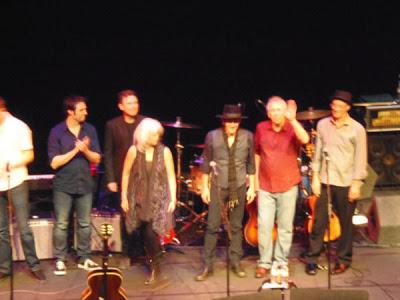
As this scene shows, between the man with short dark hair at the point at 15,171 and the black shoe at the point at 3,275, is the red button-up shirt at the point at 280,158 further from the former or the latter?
the black shoe at the point at 3,275

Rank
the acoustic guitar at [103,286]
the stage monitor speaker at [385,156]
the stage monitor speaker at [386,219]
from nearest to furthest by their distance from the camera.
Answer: the acoustic guitar at [103,286] < the stage monitor speaker at [386,219] < the stage monitor speaker at [385,156]

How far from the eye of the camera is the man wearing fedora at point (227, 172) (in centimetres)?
710

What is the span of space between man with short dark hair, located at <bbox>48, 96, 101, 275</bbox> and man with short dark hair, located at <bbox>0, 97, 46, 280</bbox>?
322 millimetres

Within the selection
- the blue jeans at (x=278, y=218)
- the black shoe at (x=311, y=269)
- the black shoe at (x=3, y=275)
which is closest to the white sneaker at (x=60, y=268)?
the black shoe at (x=3, y=275)

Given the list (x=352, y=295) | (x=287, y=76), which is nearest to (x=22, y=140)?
(x=352, y=295)

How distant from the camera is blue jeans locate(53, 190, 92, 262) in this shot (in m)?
7.39

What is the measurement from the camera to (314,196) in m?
7.55

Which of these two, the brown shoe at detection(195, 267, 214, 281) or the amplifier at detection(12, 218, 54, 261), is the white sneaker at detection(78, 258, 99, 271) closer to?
the amplifier at detection(12, 218, 54, 261)

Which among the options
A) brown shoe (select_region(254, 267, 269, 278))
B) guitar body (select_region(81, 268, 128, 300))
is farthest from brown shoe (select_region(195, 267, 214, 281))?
guitar body (select_region(81, 268, 128, 300))

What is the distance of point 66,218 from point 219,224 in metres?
1.63

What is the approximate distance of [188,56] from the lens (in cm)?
1145

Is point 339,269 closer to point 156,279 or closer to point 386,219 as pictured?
point 386,219

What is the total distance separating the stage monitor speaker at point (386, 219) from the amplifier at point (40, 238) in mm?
3774

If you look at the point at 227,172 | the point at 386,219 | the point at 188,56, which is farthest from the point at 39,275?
the point at 188,56
